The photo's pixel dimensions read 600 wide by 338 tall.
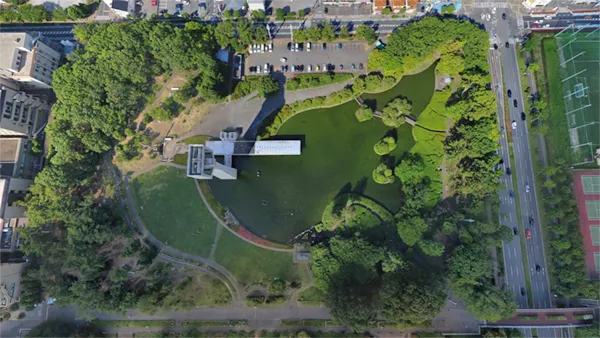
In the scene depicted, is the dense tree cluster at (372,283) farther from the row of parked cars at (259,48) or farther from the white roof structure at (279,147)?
the row of parked cars at (259,48)

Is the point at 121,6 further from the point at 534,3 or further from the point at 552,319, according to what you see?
the point at 552,319

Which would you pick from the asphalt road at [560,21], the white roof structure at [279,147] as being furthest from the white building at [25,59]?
the asphalt road at [560,21]

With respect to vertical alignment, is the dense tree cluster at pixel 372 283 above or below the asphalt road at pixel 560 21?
below

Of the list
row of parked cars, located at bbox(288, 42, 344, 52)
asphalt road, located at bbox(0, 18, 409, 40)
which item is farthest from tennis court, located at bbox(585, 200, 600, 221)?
→ row of parked cars, located at bbox(288, 42, 344, 52)

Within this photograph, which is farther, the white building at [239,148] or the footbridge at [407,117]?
the footbridge at [407,117]

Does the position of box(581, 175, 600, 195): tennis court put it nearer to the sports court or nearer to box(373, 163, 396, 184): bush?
the sports court

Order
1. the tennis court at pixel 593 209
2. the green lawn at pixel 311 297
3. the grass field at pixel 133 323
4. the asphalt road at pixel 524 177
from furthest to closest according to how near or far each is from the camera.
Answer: the grass field at pixel 133 323 < the tennis court at pixel 593 209 < the green lawn at pixel 311 297 < the asphalt road at pixel 524 177

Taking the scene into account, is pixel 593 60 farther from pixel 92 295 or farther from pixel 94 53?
pixel 92 295

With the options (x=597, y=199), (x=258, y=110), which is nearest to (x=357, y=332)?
(x=258, y=110)
